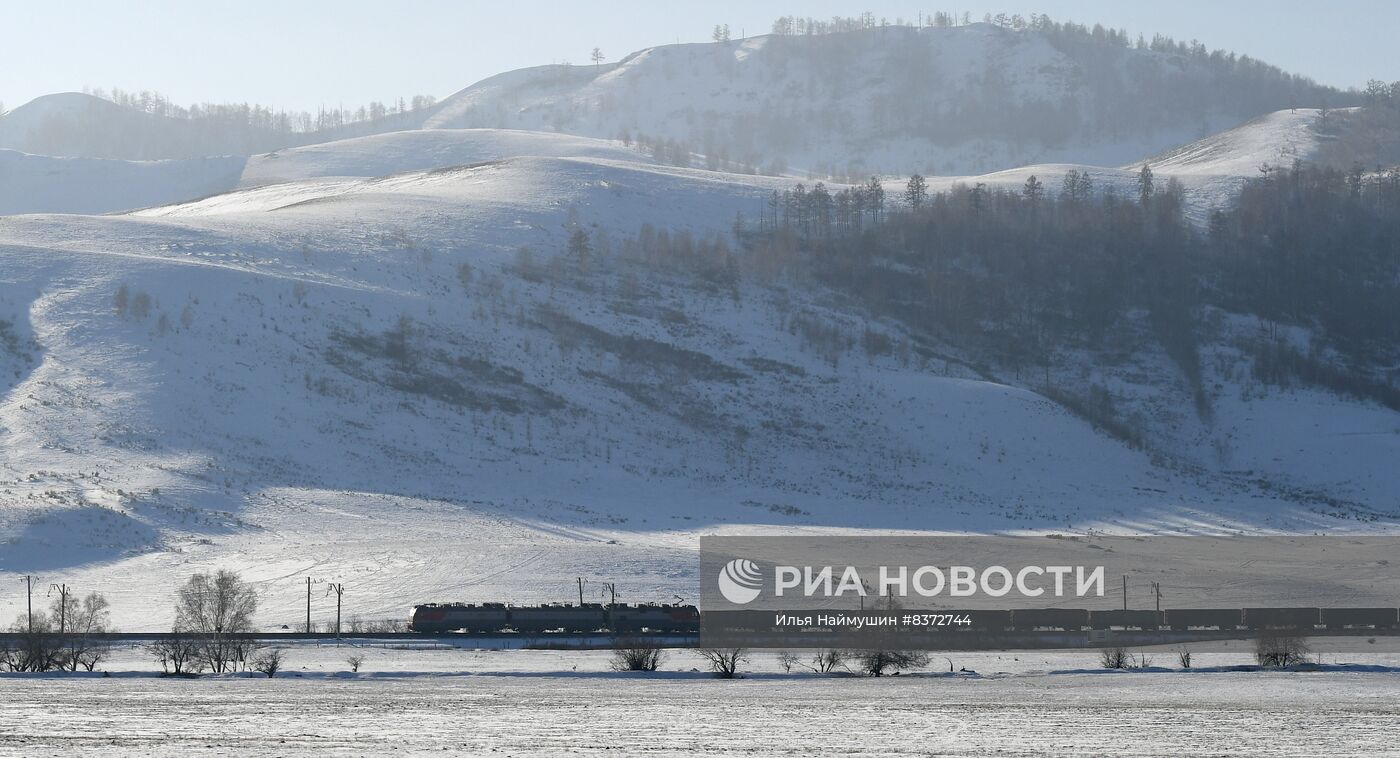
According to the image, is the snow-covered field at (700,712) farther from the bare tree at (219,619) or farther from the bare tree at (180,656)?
the bare tree at (219,619)

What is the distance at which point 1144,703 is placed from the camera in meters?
29.6

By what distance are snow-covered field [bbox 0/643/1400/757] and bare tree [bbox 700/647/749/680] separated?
0.66m

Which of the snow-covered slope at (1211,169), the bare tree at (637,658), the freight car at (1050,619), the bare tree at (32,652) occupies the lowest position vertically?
the freight car at (1050,619)

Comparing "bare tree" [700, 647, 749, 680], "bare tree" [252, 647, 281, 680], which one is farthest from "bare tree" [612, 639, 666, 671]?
"bare tree" [252, 647, 281, 680]

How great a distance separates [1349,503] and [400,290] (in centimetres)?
7153

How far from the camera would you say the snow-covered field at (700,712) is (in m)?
23.7

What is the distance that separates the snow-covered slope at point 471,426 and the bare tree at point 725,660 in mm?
12249

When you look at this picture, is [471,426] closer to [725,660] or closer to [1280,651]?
[725,660]

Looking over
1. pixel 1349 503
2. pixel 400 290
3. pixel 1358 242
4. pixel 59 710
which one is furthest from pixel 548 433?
pixel 1358 242

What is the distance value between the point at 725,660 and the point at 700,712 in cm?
874

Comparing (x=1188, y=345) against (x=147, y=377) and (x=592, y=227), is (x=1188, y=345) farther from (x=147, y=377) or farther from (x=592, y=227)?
(x=147, y=377)

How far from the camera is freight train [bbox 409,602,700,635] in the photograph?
46156 mm

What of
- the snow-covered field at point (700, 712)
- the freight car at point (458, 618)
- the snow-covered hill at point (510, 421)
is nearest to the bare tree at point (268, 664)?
the snow-covered field at point (700, 712)

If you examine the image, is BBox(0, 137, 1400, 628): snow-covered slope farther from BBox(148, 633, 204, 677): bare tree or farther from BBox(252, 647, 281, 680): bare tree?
BBox(252, 647, 281, 680): bare tree
